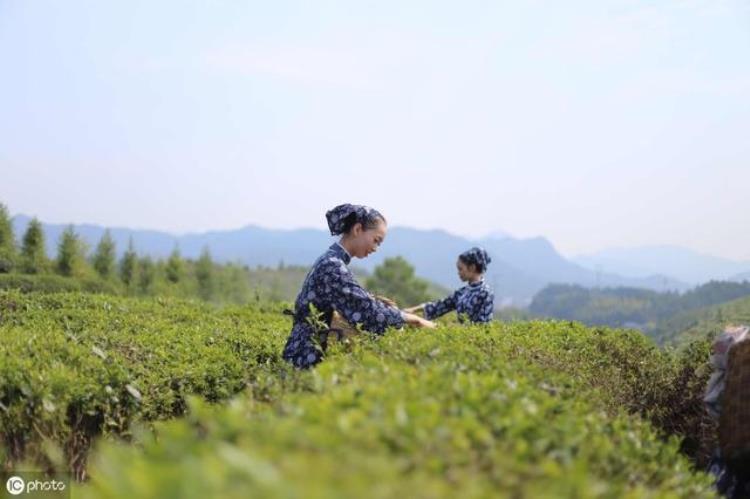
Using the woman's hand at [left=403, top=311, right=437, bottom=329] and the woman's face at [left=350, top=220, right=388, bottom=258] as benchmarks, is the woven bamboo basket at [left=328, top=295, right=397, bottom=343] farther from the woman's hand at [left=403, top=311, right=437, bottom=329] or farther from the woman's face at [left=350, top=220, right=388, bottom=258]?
the woman's face at [left=350, top=220, right=388, bottom=258]

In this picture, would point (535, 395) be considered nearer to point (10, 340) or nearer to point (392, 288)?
point (10, 340)

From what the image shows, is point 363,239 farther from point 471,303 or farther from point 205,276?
point 205,276

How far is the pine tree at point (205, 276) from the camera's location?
46188 mm

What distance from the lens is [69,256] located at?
104ft

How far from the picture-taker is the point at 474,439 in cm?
236

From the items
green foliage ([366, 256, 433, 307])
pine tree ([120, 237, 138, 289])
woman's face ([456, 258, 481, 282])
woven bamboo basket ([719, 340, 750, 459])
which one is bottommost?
green foliage ([366, 256, 433, 307])

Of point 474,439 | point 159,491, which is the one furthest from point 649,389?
point 159,491

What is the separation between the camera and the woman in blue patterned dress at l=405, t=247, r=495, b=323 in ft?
26.5

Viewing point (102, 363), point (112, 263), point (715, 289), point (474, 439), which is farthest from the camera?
point (715, 289)

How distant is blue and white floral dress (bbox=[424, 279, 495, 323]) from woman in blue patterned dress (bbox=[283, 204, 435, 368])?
2.46 m

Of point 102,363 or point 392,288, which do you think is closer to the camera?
point 102,363

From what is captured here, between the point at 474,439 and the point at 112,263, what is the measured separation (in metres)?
37.5

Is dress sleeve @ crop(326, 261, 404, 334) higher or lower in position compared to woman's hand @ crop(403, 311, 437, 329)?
higher

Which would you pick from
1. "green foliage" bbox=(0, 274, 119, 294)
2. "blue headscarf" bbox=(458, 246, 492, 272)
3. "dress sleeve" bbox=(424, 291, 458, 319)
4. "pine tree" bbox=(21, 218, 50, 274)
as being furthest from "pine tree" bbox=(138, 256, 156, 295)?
"blue headscarf" bbox=(458, 246, 492, 272)
